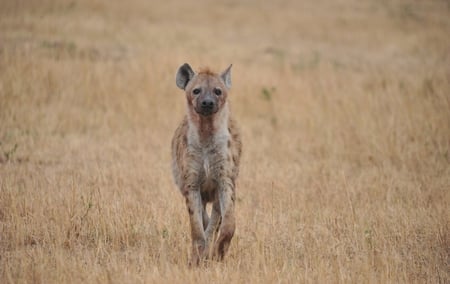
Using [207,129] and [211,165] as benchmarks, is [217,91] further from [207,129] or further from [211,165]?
[211,165]

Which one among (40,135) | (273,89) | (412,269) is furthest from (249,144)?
(412,269)

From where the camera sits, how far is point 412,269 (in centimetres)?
510

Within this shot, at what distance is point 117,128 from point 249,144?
82.3 inches

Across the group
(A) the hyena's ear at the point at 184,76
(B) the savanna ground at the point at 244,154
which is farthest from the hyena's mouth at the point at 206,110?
(B) the savanna ground at the point at 244,154

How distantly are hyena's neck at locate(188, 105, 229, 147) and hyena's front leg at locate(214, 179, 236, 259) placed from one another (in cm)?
39

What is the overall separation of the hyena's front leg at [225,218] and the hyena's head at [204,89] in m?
0.63

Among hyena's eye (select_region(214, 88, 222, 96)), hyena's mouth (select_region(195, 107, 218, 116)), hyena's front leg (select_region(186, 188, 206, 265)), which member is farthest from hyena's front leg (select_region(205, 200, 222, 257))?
hyena's eye (select_region(214, 88, 222, 96))

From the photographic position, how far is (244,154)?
362 inches

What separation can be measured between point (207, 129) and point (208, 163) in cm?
29

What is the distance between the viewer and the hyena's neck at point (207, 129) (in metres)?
5.43

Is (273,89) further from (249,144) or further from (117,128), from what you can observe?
(117,128)

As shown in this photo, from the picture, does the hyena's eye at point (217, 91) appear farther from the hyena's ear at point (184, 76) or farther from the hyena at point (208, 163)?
the hyena's ear at point (184, 76)

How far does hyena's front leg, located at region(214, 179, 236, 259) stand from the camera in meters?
5.08

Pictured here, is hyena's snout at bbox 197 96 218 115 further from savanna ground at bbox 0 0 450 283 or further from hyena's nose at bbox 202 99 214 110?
savanna ground at bbox 0 0 450 283
